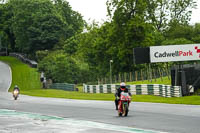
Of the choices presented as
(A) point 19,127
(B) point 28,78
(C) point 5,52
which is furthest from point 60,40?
(A) point 19,127

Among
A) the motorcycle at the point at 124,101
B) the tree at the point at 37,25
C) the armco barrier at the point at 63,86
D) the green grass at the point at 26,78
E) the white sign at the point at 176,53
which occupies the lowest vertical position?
the motorcycle at the point at 124,101

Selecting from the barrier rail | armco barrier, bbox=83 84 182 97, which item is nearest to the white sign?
armco barrier, bbox=83 84 182 97

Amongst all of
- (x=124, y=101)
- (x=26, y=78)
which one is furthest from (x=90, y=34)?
(x=124, y=101)

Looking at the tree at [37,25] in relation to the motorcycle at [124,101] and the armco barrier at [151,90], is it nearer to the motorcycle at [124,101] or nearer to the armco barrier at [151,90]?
the armco barrier at [151,90]

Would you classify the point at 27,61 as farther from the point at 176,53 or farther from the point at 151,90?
the point at 151,90

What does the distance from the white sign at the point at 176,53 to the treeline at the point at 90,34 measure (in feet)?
72.1

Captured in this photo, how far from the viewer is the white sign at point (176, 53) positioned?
44000 mm

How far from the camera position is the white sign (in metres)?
44.0

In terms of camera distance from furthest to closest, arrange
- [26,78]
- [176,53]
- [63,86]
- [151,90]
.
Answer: [26,78], [63,86], [176,53], [151,90]

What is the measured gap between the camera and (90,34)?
9444cm

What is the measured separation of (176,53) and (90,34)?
5141 cm

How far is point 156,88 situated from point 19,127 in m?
26.5

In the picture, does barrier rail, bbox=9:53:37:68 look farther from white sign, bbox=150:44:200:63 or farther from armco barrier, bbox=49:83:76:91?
white sign, bbox=150:44:200:63

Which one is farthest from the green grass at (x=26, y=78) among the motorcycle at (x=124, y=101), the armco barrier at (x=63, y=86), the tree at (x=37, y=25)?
the motorcycle at (x=124, y=101)
